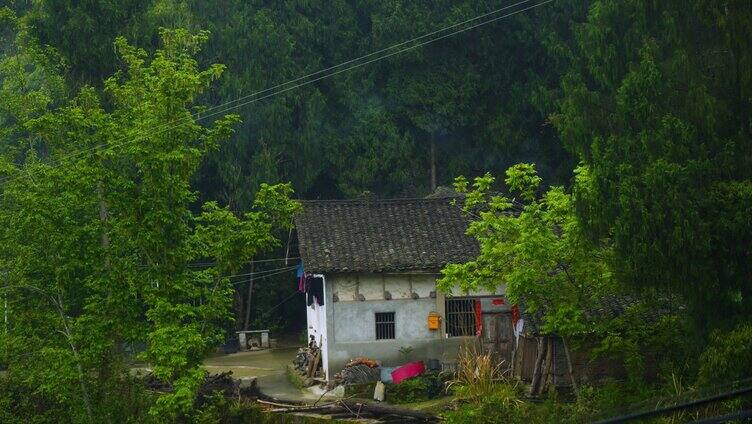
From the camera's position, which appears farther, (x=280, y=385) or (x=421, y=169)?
(x=421, y=169)

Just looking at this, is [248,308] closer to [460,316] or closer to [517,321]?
[460,316]

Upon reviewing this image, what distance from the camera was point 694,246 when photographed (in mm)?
15188

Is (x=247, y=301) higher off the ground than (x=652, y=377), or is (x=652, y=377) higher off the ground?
(x=247, y=301)

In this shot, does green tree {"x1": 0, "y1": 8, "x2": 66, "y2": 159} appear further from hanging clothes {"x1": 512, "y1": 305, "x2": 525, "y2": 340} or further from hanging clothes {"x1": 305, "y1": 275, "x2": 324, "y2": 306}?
hanging clothes {"x1": 512, "y1": 305, "x2": 525, "y2": 340}

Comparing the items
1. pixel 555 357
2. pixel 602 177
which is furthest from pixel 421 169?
pixel 602 177

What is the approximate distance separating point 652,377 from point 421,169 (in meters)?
20.5

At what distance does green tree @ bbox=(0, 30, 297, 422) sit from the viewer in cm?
2136

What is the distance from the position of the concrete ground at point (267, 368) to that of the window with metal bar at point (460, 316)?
3784mm

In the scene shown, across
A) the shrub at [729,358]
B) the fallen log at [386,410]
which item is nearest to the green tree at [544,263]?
the shrub at [729,358]

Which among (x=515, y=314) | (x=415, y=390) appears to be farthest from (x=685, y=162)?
(x=415, y=390)

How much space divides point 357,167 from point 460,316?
1263 cm

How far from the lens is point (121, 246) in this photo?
72.2 feet

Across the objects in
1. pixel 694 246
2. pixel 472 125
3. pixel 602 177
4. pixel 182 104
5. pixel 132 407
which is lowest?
pixel 132 407

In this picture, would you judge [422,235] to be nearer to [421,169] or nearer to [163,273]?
[163,273]
